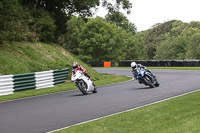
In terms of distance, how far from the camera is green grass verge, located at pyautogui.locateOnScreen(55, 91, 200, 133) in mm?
6988

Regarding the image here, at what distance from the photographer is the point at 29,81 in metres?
19.0

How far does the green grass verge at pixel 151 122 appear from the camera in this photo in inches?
275

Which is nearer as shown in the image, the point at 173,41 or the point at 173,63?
the point at 173,63

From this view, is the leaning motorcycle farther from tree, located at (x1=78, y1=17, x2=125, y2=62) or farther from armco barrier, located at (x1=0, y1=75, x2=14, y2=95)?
tree, located at (x1=78, y1=17, x2=125, y2=62)

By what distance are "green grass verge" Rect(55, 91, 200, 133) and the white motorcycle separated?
5.83 meters

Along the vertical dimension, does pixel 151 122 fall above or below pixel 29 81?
below

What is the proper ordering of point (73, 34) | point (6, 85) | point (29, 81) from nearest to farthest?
point (6, 85) < point (29, 81) < point (73, 34)

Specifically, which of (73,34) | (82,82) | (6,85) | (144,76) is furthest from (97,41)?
(82,82)

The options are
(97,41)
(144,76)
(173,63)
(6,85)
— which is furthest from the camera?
(97,41)

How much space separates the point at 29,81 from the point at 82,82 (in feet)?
15.0

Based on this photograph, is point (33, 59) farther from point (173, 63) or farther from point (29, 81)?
point (173, 63)

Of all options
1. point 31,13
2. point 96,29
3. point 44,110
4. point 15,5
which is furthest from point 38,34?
point 96,29

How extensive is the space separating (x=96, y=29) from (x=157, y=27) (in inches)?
2611

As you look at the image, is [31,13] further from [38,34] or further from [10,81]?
[10,81]
